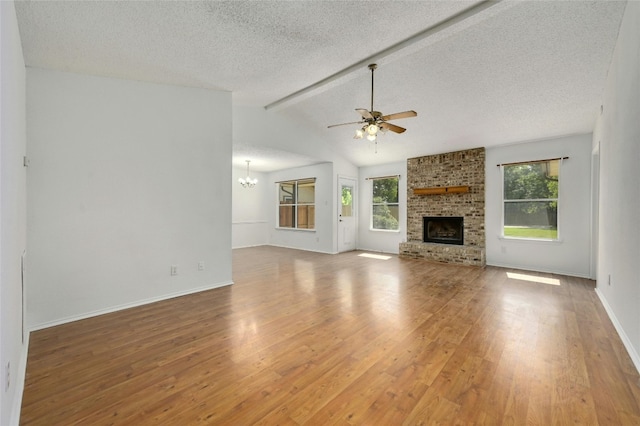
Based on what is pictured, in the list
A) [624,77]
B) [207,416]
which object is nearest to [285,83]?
[624,77]

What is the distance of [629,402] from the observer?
70.1 inches

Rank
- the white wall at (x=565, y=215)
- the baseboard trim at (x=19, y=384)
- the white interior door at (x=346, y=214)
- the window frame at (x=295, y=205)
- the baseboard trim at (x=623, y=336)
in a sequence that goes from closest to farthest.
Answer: the baseboard trim at (x=19, y=384) < the baseboard trim at (x=623, y=336) < the white wall at (x=565, y=215) < the white interior door at (x=346, y=214) < the window frame at (x=295, y=205)

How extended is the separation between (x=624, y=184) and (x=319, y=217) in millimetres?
5979

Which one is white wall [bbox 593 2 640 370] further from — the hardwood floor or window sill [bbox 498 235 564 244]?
window sill [bbox 498 235 564 244]

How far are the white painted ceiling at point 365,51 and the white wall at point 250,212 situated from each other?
4.09 m

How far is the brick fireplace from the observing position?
6.07 meters

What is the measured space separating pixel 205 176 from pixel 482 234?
5.62m

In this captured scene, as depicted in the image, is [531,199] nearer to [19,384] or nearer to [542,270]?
[542,270]

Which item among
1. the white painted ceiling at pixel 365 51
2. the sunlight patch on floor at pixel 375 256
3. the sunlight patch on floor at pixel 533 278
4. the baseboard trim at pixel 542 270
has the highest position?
the white painted ceiling at pixel 365 51

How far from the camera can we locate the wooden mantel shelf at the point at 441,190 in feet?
20.3

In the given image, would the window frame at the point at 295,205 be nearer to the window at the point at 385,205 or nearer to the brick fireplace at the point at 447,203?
the window at the point at 385,205

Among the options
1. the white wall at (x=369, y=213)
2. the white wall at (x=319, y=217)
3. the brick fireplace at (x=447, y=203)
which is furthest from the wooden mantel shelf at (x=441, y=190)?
the white wall at (x=319, y=217)

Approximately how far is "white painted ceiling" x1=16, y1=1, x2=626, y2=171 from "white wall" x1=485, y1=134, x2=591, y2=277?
36 centimetres

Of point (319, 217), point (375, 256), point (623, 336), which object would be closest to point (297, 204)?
point (319, 217)
